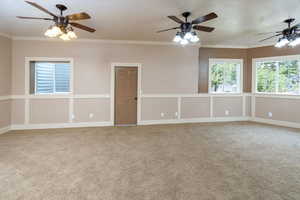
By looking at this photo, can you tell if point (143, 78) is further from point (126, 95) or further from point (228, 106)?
point (228, 106)

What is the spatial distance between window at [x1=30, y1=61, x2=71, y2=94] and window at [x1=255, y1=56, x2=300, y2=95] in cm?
660

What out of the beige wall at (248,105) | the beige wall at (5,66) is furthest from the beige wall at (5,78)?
the beige wall at (248,105)

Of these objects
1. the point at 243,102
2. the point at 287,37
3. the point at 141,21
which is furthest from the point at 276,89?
the point at 141,21

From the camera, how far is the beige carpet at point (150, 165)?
2.34 m

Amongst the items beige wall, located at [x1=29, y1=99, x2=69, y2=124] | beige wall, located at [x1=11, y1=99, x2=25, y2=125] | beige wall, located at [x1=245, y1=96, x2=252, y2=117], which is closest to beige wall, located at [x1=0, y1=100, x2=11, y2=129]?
beige wall, located at [x1=11, y1=99, x2=25, y2=125]

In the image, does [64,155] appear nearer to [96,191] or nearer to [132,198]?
[96,191]

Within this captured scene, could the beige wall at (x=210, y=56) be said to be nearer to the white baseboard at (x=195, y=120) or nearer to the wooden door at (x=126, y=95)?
the white baseboard at (x=195, y=120)

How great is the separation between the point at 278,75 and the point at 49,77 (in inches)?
300

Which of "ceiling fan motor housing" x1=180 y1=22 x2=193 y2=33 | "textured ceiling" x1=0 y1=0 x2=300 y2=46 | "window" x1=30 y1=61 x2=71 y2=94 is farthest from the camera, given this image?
"window" x1=30 y1=61 x2=71 y2=94

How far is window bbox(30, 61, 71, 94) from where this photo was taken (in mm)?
5812

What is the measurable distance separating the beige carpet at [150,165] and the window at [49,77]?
1.51m

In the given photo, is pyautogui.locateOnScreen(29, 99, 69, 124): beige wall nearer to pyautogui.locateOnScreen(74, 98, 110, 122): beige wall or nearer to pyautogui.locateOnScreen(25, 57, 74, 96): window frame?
pyautogui.locateOnScreen(25, 57, 74, 96): window frame

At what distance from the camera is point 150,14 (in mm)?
3703

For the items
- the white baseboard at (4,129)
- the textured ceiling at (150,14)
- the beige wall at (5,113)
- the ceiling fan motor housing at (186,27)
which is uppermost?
the textured ceiling at (150,14)
